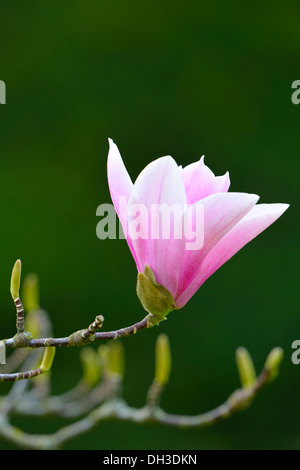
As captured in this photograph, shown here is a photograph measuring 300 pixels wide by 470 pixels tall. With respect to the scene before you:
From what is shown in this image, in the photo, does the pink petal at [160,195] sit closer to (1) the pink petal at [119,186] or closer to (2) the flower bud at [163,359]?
(1) the pink petal at [119,186]

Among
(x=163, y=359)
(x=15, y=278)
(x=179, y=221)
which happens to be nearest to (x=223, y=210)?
(x=179, y=221)

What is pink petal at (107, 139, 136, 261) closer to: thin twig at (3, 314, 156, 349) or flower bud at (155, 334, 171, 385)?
thin twig at (3, 314, 156, 349)

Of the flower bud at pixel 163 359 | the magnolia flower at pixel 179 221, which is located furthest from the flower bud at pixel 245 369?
the magnolia flower at pixel 179 221

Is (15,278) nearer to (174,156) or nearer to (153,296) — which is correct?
(153,296)

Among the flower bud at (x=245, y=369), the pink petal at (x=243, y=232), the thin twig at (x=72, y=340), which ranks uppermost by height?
the pink petal at (x=243, y=232)

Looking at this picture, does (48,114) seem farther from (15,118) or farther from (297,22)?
(297,22)

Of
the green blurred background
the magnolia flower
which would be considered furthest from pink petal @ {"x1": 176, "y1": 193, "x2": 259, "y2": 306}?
the green blurred background
